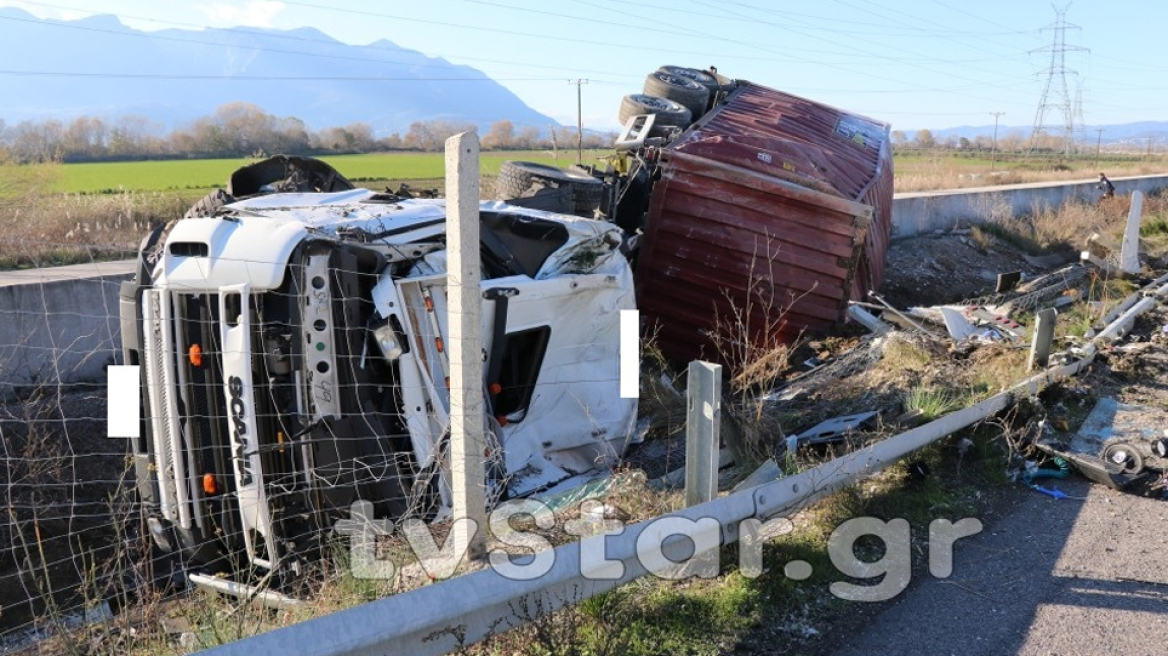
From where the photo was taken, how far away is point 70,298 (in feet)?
28.2

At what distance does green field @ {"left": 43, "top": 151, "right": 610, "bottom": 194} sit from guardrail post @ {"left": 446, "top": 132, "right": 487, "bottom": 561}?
21.3 metres

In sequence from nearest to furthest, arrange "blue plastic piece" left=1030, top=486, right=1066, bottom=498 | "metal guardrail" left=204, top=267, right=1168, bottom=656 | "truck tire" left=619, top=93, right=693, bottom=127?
"metal guardrail" left=204, top=267, right=1168, bottom=656
"blue plastic piece" left=1030, top=486, right=1066, bottom=498
"truck tire" left=619, top=93, right=693, bottom=127

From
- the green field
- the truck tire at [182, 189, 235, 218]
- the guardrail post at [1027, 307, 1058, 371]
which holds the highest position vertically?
the truck tire at [182, 189, 235, 218]

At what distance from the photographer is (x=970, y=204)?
59.7 feet

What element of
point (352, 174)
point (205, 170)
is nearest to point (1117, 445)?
point (352, 174)

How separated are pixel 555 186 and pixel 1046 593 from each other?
5.71 metres

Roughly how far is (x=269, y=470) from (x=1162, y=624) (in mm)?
3718

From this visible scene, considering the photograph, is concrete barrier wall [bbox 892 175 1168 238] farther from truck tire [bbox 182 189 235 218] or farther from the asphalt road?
truck tire [bbox 182 189 235 218]

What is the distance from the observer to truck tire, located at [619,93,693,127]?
10352 mm

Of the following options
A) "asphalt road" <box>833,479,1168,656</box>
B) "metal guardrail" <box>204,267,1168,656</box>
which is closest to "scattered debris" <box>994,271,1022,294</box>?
"asphalt road" <box>833,479,1168,656</box>

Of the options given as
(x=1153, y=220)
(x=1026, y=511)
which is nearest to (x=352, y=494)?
(x=1026, y=511)

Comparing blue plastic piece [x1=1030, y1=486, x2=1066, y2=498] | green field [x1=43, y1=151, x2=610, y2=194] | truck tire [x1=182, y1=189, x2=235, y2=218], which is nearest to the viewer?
blue plastic piece [x1=1030, y1=486, x2=1066, y2=498]

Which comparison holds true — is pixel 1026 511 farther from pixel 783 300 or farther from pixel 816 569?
pixel 783 300

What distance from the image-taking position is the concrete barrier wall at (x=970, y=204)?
16.6 m
